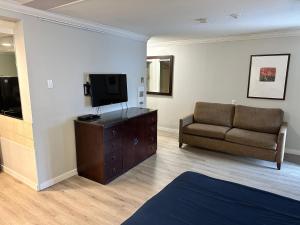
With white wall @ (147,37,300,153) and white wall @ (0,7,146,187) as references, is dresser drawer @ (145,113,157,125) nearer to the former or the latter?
white wall @ (0,7,146,187)

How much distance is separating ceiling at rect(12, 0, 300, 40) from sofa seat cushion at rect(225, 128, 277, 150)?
6.03 ft

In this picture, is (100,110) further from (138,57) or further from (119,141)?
(138,57)

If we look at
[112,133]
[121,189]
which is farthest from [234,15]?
[121,189]

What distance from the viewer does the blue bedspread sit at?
142cm

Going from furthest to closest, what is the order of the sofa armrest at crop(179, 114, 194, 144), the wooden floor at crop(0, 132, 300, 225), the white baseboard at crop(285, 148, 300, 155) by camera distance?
the sofa armrest at crop(179, 114, 194, 144) → the white baseboard at crop(285, 148, 300, 155) → the wooden floor at crop(0, 132, 300, 225)

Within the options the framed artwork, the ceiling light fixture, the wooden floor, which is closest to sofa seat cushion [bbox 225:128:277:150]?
the wooden floor

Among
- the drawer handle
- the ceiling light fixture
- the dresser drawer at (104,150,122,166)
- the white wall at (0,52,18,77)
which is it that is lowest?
the dresser drawer at (104,150,122,166)

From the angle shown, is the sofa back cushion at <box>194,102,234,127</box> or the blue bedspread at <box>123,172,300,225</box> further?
the sofa back cushion at <box>194,102,234,127</box>

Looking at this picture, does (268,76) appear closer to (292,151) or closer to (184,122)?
(292,151)

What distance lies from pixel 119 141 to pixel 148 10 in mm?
1816

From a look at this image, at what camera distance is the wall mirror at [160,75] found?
537 centimetres

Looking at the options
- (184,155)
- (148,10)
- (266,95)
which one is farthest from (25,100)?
(266,95)

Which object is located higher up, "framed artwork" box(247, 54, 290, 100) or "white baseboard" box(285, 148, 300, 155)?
"framed artwork" box(247, 54, 290, 100)

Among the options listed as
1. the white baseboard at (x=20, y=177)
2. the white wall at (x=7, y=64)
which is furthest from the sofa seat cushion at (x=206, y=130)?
the white wall at (x=7, y=64)
